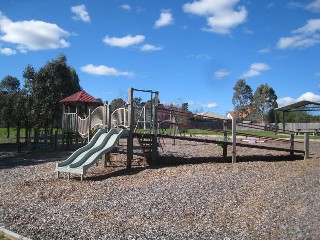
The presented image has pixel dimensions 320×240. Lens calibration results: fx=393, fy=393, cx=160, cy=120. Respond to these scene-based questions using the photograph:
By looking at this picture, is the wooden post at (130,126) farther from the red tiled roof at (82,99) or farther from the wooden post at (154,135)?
the red tiled roof at (82,99)

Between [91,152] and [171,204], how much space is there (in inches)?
216

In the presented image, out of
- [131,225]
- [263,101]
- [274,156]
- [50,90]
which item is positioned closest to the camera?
[131,225]

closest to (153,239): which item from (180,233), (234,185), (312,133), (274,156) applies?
(180,233)

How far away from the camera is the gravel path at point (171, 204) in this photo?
6.38m

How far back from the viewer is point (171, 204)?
8039 mm

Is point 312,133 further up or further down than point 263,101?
further down

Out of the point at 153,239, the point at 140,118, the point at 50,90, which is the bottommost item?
the point at 153,239

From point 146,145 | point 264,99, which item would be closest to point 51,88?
point 146,145

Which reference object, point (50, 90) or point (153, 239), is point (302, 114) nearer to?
point (50, 90)

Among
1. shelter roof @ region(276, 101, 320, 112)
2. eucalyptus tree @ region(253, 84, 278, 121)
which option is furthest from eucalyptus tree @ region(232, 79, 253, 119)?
shelter roof @ region(276, 101, 320, 112)

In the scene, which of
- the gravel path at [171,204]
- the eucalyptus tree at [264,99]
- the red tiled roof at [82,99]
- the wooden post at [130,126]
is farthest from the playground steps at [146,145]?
the eucalyptus tree at [264,99]

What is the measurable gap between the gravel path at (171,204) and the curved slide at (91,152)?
412 mm

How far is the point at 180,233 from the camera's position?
6.27 m

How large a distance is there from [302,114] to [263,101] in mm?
11822
